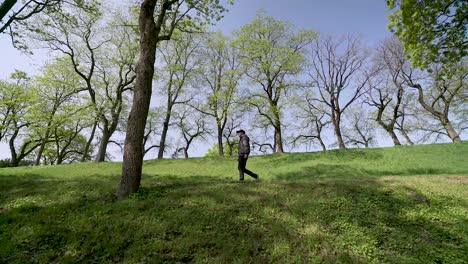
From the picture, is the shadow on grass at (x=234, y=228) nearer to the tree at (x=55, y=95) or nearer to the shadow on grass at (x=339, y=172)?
the shadow on grass at (x=339, y=172)

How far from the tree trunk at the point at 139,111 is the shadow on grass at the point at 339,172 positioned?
10992 mm

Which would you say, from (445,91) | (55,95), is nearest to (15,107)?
(55,95)

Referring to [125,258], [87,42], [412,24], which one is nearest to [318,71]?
[412,24]

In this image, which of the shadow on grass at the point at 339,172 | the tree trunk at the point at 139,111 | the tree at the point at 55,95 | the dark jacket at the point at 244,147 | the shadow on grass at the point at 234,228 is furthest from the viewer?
the tree at the point at 55,95

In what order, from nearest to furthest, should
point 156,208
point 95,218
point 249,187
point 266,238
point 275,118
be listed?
1. point 266,238
2. point 95,218
3. point 156,208
4. point 249,187
5. point 275,118

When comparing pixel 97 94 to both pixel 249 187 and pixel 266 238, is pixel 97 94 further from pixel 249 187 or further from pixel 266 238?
pixel 266 238

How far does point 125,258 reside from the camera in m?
5.36

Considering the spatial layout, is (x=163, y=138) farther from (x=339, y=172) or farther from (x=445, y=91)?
(x=445, y=91)

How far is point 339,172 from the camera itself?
17.6 metres

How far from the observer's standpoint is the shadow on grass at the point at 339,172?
54.5 ft

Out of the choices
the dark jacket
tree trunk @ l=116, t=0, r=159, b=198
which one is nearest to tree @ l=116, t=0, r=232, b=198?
tree trunk @ l=116, t=0, r=159, b=198

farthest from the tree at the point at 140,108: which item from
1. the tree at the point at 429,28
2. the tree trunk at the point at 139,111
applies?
the tree at the point at 429,28

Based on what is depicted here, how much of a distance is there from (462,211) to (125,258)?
861 centimetres

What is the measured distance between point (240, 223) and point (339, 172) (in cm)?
1305
